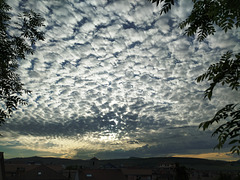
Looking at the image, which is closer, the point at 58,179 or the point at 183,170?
the point at 183,170

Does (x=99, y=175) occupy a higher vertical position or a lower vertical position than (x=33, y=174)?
lower

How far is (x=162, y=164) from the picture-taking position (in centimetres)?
14762

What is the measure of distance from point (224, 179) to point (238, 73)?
52531 millimetres

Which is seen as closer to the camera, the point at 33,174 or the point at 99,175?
the point at 99,175

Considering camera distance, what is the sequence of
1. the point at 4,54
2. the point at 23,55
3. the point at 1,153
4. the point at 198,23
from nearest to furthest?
1. the point at 198,23
2. the point at 4,54
3. the point at 23,55
4. the point at 1,153

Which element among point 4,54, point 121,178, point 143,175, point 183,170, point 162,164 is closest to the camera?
point 4,54

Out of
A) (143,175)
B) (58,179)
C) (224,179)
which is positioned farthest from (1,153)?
(143,175)

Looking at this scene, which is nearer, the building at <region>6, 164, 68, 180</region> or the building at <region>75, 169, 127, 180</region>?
the building at <region>75, 169, 127, 180</region>

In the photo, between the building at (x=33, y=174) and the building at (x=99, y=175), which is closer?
the building at (x=99, y=175)

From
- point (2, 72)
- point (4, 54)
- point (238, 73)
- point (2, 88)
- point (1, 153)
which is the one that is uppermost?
point (4, 54)

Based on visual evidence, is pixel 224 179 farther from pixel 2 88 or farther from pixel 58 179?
pixel 2 88

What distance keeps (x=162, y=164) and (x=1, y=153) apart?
141207mm

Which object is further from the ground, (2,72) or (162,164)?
(2,72)

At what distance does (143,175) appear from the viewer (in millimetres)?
74625
